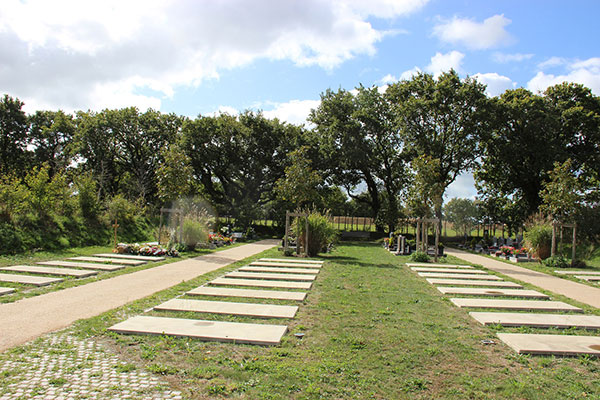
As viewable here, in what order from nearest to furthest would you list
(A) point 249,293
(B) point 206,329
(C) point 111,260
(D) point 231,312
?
(B) point 206,329 < (D) point 231,312 < (A) point 249,293 < (C) point 111,260

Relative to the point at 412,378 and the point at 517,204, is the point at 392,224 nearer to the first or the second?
the point at 517,204

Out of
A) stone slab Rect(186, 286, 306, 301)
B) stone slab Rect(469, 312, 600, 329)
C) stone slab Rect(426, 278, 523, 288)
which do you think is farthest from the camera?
stone slab Rect(426, 278, 523, 288)

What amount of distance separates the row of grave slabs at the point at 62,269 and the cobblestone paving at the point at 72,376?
3180mm

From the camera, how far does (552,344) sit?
14.6ft

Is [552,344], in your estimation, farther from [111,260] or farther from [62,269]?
[111,260]

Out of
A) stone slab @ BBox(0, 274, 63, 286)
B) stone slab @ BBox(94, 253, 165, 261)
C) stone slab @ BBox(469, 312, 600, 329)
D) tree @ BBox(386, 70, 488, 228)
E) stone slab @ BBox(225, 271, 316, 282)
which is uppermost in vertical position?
tree @ BBox(386, 70, 488, 228)

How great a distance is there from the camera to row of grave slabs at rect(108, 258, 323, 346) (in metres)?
4.42

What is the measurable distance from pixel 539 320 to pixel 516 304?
1177mm

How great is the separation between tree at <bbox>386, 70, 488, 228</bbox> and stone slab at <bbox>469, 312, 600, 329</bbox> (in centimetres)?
1713

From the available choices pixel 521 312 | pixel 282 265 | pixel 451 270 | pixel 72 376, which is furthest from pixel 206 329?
pixel 451 270

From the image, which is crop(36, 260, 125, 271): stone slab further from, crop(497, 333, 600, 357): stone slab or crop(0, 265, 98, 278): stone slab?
crop(497, 333, 600, 357): stone slab

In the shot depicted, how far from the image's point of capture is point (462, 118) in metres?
23.4

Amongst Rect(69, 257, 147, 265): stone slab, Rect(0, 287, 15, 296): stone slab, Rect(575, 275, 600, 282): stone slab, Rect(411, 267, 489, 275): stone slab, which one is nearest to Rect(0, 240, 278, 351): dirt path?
Rect(0, 287, 15, 296): stone slab

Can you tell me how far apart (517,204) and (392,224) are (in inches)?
316
